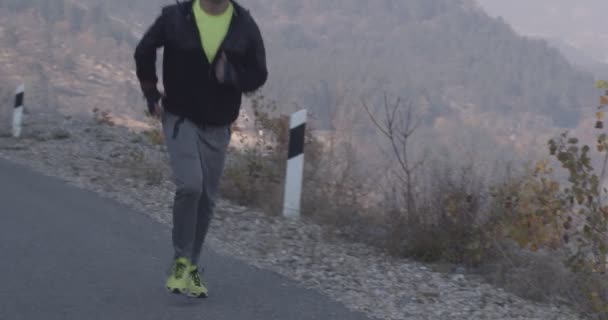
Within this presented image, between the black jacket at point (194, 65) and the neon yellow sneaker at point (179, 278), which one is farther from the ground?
the black jacket at point (194, 65)

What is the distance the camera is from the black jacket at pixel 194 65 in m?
5.20

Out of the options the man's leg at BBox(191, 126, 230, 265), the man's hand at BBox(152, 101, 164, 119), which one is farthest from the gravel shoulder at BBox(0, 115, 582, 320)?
the man's hand at BBox(152, 101, 164, 119)

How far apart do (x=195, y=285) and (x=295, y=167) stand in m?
3.42

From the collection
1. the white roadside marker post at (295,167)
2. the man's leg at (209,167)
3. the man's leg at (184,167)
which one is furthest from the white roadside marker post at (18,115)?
the man's leg at (184,167)

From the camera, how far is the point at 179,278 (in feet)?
17.6

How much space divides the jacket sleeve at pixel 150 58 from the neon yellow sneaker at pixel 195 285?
958 millimetres

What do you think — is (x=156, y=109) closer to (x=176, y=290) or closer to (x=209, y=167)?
(x=209, y=167)

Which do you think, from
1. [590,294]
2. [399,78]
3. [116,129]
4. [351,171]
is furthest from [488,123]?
[590,294]

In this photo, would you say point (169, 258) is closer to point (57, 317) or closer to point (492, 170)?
point (57, 317)

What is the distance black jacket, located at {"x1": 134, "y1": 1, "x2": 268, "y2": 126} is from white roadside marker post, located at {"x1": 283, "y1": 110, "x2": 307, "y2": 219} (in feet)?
11.0

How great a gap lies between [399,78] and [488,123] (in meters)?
6.09

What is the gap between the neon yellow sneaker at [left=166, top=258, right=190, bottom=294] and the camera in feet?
17.6

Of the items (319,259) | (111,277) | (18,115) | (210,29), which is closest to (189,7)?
(210,29)

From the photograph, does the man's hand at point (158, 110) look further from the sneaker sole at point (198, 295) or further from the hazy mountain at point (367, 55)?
the hazy mountain at point (367, 55)
